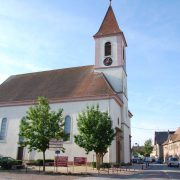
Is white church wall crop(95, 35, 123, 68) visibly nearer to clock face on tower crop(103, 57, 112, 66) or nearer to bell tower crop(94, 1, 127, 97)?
bell tower crop(94, 1, 127, 97)

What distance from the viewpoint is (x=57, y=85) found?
4069 centimetres

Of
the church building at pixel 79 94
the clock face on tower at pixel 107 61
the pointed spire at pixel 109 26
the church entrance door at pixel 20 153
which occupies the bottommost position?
the church entrance door at pixel 20 153

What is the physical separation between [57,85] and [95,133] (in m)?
15.6

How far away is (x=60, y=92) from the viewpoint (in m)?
38.6

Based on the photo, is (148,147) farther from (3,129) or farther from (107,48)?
(3,129)

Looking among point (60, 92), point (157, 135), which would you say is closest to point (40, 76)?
point (60, 92)

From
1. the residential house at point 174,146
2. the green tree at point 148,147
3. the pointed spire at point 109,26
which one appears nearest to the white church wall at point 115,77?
the pointed spire at point 109,26

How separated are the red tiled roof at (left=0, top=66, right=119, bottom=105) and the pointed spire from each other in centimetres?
600

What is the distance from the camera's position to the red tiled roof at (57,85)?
36775mm

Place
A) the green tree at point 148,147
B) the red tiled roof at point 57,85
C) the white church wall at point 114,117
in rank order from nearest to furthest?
the white church wall at point 114,117, the red tiled roof at point 57,85, the green tree at point 148,147

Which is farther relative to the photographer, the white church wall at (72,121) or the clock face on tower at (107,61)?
the clock face on tower at (107,61)

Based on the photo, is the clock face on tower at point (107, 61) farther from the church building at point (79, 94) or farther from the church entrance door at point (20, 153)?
the church entrance door at point (20, 153)

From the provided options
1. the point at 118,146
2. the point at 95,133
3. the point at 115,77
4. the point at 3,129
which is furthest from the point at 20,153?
the point at 115,77

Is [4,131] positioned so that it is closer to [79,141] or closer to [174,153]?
[79,141]
